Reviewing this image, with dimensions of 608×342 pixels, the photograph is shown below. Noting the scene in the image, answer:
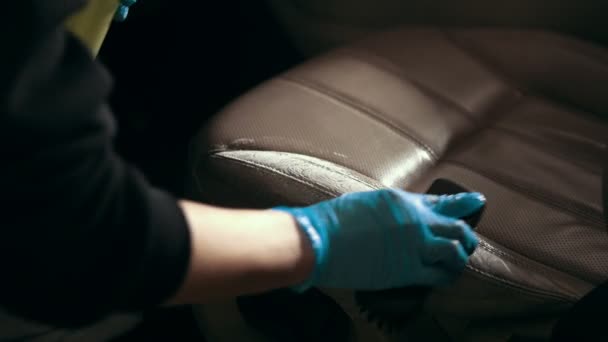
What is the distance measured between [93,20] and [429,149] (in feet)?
1.65

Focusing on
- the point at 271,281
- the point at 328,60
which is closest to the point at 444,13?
the point at 328,60

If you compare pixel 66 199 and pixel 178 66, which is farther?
pixel 178 66

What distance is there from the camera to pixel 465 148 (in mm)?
1010

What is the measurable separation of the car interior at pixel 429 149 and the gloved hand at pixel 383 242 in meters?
0.04

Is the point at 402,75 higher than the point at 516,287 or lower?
higher

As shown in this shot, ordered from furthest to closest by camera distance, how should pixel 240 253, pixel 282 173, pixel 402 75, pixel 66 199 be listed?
pixel 402 75 → pixel 282 173 → pixel 240 253 → pixel 66 199

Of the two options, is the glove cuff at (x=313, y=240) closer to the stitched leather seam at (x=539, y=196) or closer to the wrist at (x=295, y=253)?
the wrist at (x=295, y=253)

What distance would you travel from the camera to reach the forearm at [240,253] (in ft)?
1.86

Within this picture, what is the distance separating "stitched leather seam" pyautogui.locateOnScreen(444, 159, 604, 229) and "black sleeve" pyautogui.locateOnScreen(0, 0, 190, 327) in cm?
53

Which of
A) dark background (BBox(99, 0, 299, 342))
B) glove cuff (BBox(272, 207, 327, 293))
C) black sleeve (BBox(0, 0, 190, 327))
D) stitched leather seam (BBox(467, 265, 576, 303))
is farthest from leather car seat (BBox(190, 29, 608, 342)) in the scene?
dark background (BBox(99, 0, 299, 342))

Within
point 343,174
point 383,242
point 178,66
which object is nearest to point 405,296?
point 383,242

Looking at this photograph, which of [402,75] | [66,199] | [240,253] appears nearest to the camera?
[66,199]

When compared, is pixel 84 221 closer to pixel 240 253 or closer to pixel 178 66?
pixel 240 253

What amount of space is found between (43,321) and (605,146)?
0.85 m
